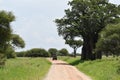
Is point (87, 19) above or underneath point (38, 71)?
above

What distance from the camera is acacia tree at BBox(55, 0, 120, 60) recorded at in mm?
83525

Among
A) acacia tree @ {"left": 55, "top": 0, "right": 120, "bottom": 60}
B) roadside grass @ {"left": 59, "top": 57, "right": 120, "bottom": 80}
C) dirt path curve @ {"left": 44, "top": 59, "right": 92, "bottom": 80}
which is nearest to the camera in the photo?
roadside grass @ {"left": 59, "top": 57, "right": 120, "bottom": 80}

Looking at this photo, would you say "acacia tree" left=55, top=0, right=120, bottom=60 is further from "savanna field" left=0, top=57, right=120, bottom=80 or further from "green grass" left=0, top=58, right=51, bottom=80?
"green grass" left=0, top=58, right=51, bottom=80

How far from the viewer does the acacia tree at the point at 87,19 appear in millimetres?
83525

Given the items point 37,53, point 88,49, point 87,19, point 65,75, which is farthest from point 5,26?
point 37,53

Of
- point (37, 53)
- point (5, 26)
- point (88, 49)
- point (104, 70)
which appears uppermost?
point (37, 53)

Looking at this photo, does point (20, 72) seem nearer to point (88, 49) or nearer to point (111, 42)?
point (111, 42)

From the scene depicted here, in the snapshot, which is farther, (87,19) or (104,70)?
(87,19)

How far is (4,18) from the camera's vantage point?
1848 inches

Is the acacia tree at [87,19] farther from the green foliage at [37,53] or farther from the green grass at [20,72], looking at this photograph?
the green foliage at [37,53]

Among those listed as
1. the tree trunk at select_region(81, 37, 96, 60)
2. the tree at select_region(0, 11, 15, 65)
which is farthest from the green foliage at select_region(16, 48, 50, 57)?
the tree at select_region(0, 11, 15, 65)

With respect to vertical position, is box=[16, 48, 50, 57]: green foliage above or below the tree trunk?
above

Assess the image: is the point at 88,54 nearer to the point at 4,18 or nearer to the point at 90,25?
the point at 90,25

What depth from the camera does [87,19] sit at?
3260 inches
